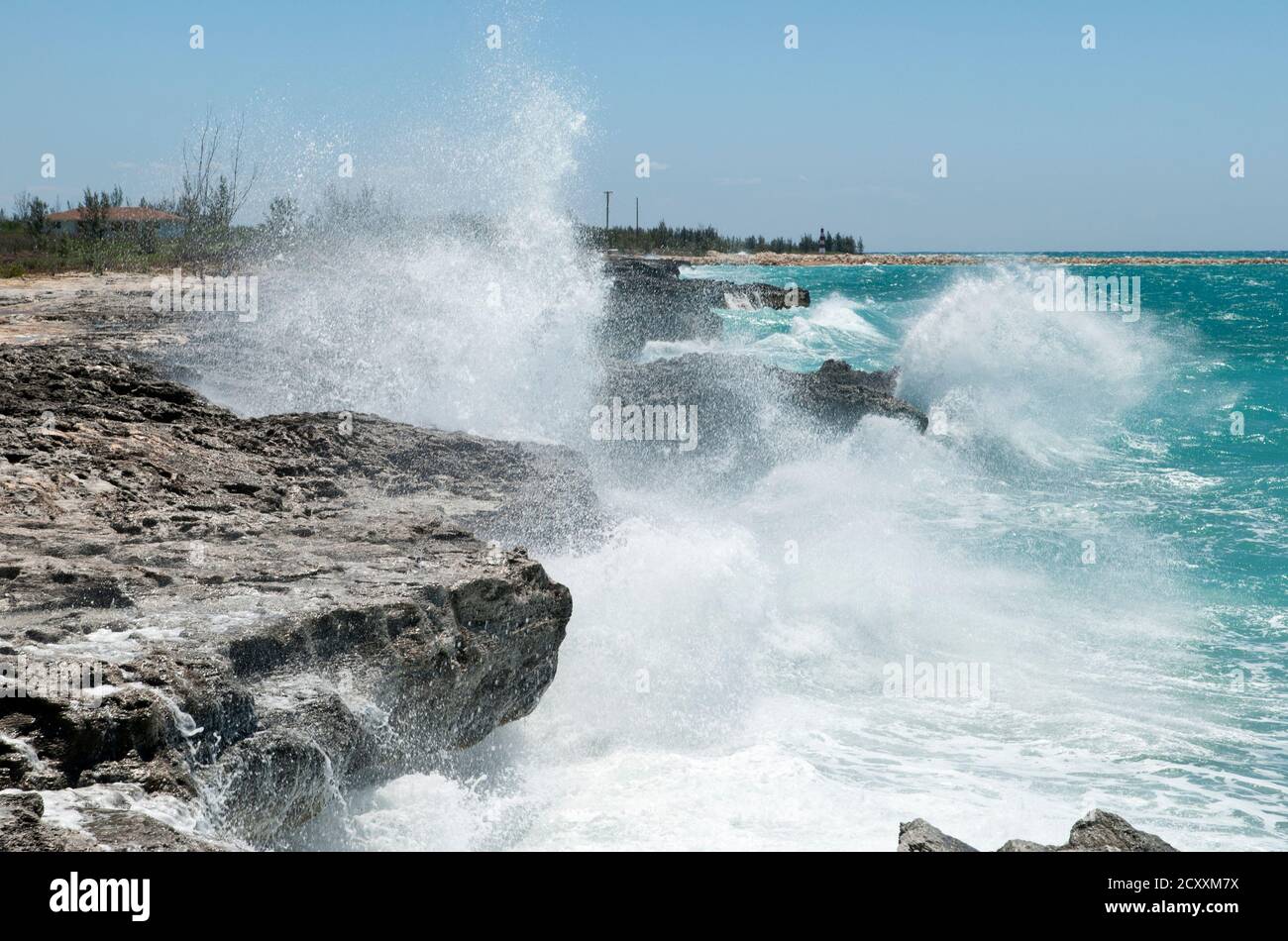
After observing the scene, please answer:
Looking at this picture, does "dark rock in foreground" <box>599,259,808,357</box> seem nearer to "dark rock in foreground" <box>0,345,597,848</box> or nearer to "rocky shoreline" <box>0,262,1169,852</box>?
"rocky shoreline" <box>0,262,1169,852</box>

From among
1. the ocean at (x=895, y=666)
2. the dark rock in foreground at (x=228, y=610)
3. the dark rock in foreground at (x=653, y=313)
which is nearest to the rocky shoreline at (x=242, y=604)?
the dark rock in foreground at (x=228, y=610)

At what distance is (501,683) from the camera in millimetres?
5332

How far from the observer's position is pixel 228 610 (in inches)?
168

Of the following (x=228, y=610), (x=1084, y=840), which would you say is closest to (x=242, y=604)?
(x=228, y=610)

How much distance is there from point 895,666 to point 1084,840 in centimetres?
429

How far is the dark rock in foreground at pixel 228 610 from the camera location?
3369 mm

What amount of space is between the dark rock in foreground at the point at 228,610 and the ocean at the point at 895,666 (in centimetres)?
43

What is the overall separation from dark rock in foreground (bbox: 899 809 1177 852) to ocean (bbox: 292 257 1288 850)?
1422mm

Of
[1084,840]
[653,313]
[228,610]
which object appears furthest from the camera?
[653,313]

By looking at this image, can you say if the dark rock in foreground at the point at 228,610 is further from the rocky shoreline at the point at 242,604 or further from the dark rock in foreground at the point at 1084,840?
the dark rock in foreground at the point at 1084,840

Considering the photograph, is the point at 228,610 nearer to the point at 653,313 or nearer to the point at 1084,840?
the point at 1084,840

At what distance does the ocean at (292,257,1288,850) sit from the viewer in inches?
209

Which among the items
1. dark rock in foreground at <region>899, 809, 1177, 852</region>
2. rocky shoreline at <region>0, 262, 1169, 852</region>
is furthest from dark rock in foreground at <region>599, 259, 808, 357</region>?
dark rock in foreground at <region>899, 809, 1177, 852</region>

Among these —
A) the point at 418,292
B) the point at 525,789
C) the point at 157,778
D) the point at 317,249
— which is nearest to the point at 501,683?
the point at 525,789
